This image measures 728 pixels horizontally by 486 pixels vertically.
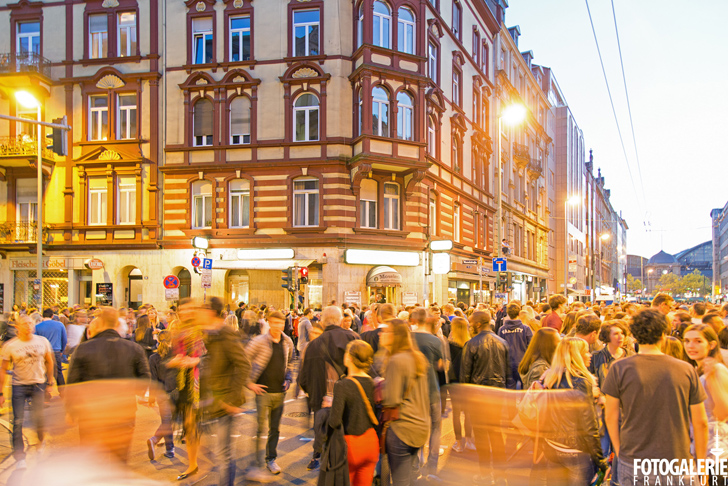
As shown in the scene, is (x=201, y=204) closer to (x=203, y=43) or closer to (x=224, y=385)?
(x=203, y=43)

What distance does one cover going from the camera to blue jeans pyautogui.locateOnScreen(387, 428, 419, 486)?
504cm

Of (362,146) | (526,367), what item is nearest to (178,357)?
(526,367)

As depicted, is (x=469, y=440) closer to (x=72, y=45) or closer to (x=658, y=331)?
(x=658, y=331)

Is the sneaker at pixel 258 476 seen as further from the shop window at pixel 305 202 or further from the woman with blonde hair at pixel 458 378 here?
the shop window at pixel 305 202

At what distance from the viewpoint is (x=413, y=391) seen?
509 centimetres

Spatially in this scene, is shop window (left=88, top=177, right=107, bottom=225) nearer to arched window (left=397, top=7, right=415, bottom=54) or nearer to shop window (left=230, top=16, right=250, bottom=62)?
shop window (left=230, top=16, right=250, bottom=62)

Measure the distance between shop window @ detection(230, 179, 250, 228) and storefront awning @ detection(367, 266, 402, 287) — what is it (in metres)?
6.11

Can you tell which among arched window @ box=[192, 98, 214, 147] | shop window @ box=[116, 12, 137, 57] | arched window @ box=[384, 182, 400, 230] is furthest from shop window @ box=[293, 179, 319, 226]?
shop window @ box=[116, 12, 137, 57]

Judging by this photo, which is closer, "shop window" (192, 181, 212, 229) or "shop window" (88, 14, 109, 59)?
"shop window" (192, 181, 212, 229)

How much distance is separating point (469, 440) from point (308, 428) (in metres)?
2.62

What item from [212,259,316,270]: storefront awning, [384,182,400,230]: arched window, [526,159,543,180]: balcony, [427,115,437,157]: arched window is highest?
[526,159,543,180]: balcony

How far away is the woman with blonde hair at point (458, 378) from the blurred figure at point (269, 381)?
94.8 inches

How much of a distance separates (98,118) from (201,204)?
20.7 feet

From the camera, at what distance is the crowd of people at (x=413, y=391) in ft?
12.3
